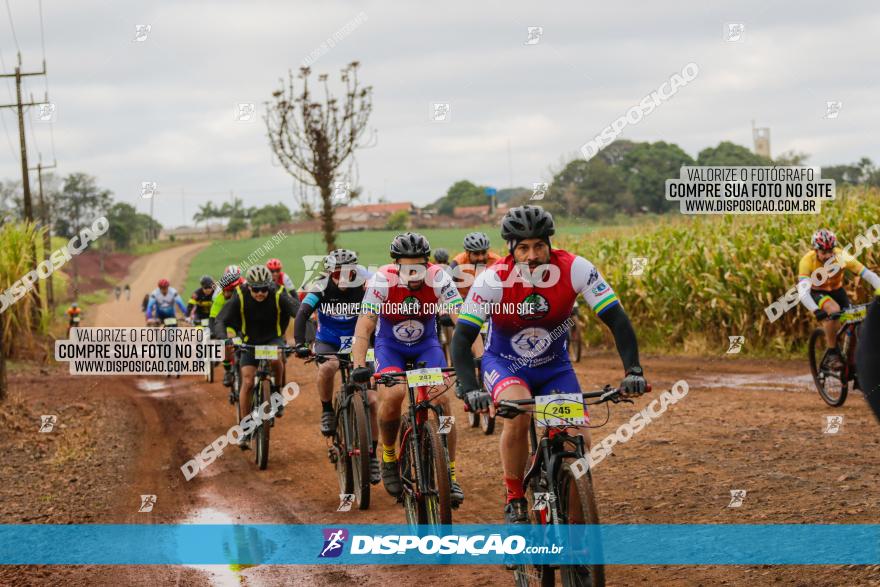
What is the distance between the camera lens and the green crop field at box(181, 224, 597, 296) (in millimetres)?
39806

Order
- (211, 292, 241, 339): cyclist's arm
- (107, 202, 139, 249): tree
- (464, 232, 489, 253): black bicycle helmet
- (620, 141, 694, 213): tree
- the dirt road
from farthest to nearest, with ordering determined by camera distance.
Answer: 1. (107, 202, 139, 249): tree
2. (620, 141, 694, 213): tree
3. (464, 232, 489, 253): black bicycle helmet
4. (211, 292, 241, 339): cyclist's arm
5. the dirt road

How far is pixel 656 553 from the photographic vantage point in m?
7.30

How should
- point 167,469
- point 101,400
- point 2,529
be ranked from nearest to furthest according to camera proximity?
point 2,529, point 167,469, point 101,400

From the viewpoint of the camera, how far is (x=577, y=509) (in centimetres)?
540

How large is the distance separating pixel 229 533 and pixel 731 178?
14446mm

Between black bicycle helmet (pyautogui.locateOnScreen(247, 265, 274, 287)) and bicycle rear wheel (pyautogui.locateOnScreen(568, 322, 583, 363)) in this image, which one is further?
bicycle rear wheel (pyautogui.locateOnScreen(568, 322, 583, 363))

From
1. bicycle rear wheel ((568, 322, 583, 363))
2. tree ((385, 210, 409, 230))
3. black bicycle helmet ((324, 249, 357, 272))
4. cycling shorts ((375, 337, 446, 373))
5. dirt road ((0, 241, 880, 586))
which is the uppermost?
tree ((385, 210, 409, 230))

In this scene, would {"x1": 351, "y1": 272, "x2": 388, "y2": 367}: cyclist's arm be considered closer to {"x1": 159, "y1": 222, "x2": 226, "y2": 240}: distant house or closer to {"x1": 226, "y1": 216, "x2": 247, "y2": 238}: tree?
{"x1": 226, "y1": 216, "x2": 247, "y2": 238}: tree

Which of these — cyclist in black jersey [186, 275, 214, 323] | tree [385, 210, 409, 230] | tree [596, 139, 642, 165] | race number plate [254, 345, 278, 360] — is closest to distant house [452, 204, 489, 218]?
tree [385, 210, 409, 230]

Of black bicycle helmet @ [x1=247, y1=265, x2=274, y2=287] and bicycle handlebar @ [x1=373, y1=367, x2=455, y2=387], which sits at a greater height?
black bicycle helmet @ [x1=247, y1=265, x2=274, y2=287]

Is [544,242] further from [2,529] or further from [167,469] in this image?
[167,469]

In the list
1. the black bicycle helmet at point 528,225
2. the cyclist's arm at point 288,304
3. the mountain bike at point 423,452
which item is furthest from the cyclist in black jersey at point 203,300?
the black bicycle helmet at point 528,225

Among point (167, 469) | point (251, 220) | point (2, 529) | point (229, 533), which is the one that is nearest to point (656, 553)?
point (229, 533)

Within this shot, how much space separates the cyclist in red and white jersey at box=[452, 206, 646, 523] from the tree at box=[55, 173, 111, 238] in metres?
90.1
